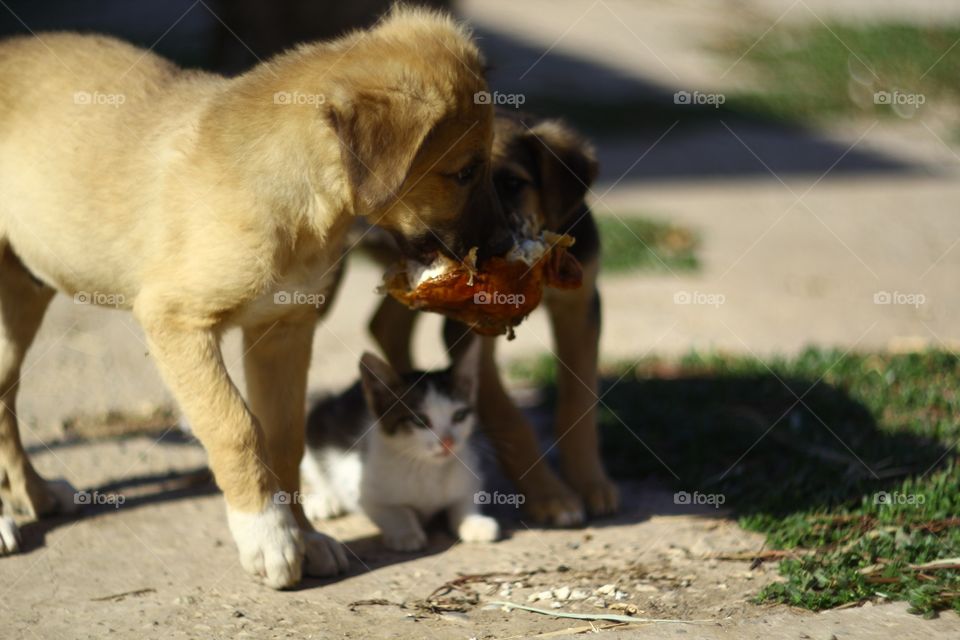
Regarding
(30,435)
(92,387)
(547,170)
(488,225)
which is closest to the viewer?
(488,225)

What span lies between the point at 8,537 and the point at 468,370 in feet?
6.42

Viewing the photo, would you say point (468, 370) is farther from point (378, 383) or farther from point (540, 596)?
point (540, 596)

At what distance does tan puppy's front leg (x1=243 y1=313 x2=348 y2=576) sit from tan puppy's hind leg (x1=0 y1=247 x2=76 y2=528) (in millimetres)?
974

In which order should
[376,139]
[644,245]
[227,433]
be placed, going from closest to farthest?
[376,139] → [227,433] → [644,245]

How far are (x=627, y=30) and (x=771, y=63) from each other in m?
2.90

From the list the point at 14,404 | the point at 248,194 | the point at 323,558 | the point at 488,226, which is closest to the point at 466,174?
the point at 488,226

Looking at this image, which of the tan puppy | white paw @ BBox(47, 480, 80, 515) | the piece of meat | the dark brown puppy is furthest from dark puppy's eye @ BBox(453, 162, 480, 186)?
white paw @ BBox(47, 480, 80, 515)

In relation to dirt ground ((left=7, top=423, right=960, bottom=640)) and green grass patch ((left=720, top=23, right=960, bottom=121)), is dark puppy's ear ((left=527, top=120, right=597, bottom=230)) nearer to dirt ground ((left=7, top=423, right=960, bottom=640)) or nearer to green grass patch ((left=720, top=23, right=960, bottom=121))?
dirt ground ((left=7, top=423, right=960, bottom=640))

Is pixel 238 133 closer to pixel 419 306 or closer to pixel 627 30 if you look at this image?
pixel 419 306

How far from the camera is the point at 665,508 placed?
16.9ft

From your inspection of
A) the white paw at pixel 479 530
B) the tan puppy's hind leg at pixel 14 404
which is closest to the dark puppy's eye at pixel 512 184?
the white paw at pixel 479 530

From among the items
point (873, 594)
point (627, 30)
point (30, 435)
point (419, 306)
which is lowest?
point (873, 594)

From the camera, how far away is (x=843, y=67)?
16.2m

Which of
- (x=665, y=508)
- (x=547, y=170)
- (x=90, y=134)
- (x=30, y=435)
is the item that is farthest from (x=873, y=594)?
(x=30, y=435)
